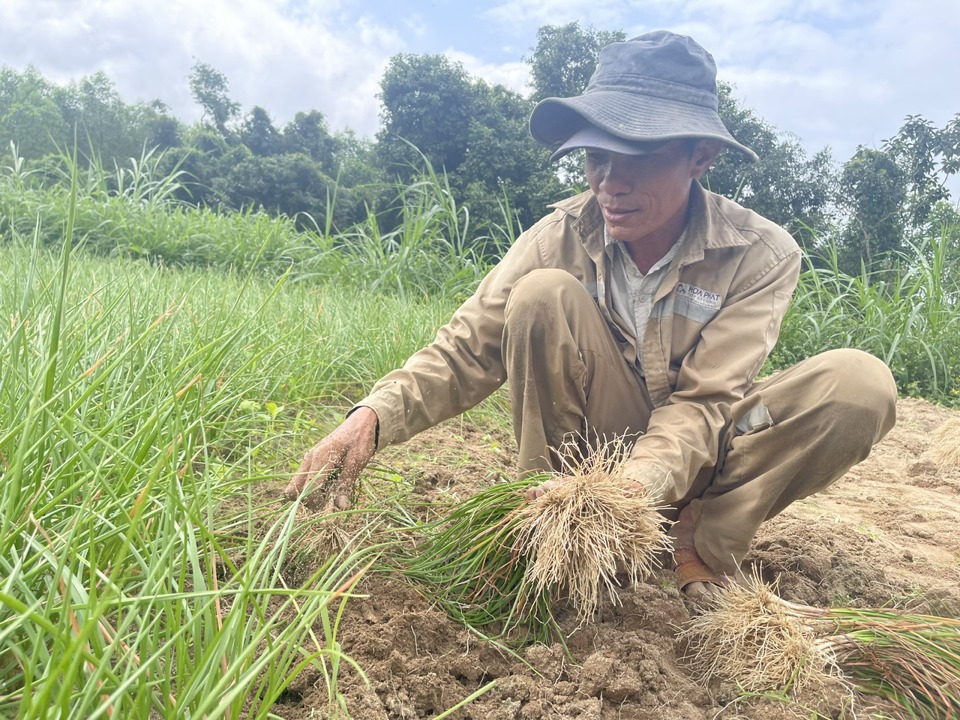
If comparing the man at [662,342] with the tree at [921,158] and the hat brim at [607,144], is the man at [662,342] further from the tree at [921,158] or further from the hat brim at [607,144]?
the tree at [921,158]

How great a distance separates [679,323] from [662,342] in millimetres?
77

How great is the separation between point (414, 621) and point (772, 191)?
14.4 meters

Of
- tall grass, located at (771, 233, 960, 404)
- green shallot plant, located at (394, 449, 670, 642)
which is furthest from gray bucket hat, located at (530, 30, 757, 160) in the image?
tall grass, located at (771, 233, 960, 404)

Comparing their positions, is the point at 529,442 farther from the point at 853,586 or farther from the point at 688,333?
the point at 853,586

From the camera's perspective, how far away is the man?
185 centimetres

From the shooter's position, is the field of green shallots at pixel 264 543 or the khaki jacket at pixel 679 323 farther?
the khaki jacket at pixel 679 323

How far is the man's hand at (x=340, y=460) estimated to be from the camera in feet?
5.14

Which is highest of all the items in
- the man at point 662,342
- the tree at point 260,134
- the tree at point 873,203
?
the tree at point 260,134

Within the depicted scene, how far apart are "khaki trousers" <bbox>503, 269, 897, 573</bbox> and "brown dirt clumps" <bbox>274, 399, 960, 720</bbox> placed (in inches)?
9.3

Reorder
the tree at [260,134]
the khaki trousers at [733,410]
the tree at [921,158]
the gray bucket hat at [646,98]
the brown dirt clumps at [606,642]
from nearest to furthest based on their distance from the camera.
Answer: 1. the brown dirt clumps at [606,642]
2. the khaki trousers at [733,410]
3. the gray bucket hat at [646,98]
4. the tree at [921,158]
5. the tree at [260,134]

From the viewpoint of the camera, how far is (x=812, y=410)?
1.85 meters

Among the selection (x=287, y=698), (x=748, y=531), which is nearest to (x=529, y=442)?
(x=748, y=531)

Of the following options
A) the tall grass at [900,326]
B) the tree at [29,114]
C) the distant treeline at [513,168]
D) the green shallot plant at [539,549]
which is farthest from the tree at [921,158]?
the tree at [29,114]

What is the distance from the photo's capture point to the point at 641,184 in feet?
6.54
